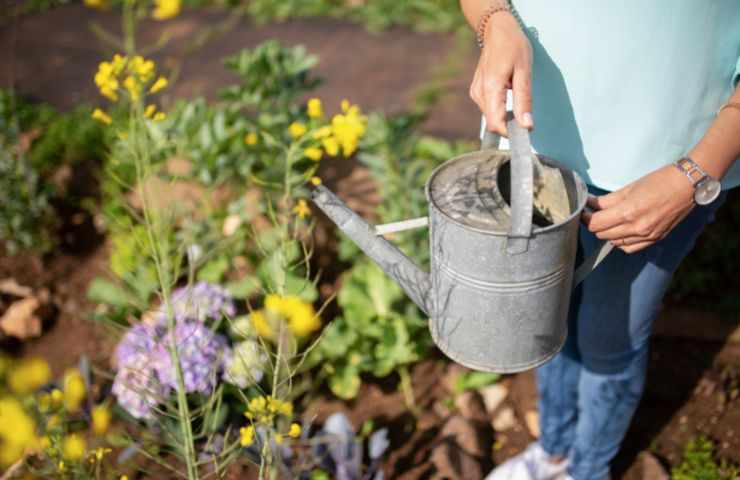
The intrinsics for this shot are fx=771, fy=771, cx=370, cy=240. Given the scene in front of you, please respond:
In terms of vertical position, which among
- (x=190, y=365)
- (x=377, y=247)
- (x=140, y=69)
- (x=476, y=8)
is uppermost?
(x=476, y=8)

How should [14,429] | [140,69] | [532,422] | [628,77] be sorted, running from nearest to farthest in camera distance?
[14,429], [628,77], [140,69], [532,422]

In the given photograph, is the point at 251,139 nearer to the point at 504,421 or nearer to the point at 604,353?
the point at 504,421

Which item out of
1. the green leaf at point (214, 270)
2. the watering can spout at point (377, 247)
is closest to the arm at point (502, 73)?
the watering can spout at point (377, 247)

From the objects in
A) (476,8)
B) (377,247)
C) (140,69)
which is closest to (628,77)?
(476,8)

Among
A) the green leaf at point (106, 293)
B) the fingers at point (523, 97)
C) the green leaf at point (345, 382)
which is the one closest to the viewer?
the fingers at point (523, 97)

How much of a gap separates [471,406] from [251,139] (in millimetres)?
1052

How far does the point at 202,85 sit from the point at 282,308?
2.95 meters

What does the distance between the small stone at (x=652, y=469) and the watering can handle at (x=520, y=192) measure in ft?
3.91

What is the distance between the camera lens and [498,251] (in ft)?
3.97

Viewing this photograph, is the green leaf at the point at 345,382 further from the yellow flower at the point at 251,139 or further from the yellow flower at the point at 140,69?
the yellow flower at the point at 140,69

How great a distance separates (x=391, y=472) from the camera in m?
2.13

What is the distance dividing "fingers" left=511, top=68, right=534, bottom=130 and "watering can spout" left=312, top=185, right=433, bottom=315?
0.37 m

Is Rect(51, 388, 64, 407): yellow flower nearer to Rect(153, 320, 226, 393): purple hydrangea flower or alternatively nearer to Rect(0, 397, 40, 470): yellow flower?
Rect(0, 397, 40, 470): yellow flower

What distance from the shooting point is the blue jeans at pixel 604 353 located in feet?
5.06
